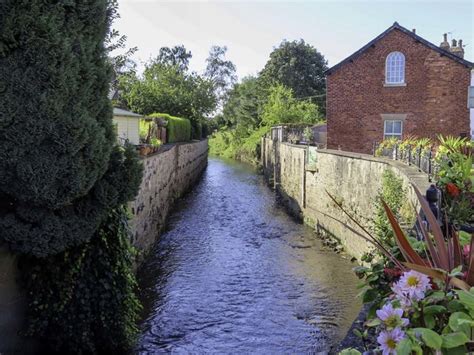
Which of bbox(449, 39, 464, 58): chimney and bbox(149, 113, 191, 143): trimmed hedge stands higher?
bbox(449, 39, 464, 58): chimney

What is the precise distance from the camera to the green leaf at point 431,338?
5.90ft

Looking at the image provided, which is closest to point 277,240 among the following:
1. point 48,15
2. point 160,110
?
point 48,15

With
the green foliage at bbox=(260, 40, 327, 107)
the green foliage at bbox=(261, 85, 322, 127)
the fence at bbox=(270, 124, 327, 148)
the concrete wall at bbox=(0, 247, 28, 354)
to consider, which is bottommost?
the concrete wall at bbox=(0, 247, 28, 354)

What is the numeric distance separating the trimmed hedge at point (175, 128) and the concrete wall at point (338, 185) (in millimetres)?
7286

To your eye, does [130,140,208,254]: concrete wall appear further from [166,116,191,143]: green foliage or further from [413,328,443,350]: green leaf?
[413,328,443,350]: green leaf

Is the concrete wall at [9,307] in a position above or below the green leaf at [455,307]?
below

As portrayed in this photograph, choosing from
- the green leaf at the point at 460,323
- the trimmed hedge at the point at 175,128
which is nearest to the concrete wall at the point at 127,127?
the trimmed hedge at the point at 175,128

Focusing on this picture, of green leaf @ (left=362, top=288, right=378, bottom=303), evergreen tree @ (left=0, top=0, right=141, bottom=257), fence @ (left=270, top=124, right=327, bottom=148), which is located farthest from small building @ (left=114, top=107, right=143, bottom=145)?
green leaf @ (left=362, top=288, right=378, bottom=303)

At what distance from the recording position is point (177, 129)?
101ft

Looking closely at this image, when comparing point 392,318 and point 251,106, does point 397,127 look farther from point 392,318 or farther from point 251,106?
point 251,106

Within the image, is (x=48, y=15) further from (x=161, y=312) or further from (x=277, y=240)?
(x=277, y=240)

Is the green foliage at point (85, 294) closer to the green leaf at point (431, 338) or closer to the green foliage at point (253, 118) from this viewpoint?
the green leaf at point (431, 338)

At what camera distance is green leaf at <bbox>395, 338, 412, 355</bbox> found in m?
1.79

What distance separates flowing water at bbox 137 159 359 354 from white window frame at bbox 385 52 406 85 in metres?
9.36
